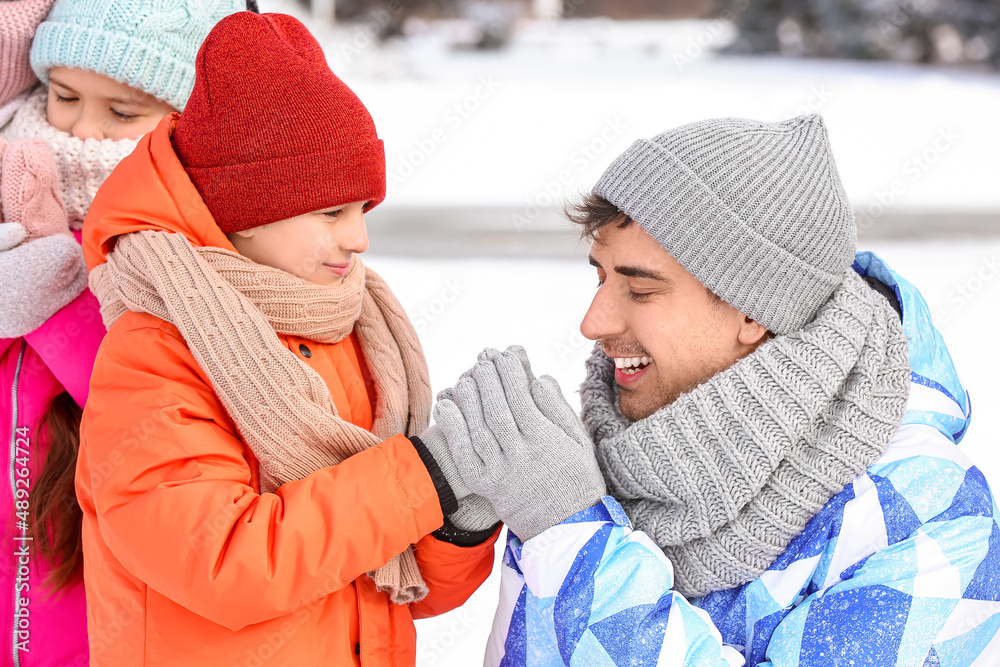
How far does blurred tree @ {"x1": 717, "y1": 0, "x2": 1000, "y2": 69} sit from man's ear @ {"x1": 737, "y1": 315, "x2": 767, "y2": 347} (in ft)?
33.2

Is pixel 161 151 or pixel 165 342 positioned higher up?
→ pixel 161 151

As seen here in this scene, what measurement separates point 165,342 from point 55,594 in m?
0.66

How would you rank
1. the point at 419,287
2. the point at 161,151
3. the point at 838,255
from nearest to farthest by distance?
the point at 161,151, the point at 838,255, the point at 419,287

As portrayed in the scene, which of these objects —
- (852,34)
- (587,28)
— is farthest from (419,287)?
(852,34)

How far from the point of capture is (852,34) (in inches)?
426

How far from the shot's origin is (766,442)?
147cm

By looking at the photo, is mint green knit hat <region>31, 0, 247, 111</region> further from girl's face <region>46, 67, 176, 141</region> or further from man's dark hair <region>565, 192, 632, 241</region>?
man's dark hair <region>565, 192, 632, 241</region>

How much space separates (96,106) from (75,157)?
0.13 metres

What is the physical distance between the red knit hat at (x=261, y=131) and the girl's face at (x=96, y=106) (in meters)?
0.30

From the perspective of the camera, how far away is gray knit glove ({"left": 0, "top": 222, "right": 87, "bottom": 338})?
1502mm

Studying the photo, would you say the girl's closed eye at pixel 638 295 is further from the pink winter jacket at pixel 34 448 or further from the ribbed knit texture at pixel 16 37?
the ribbed knit texture at pixel 16 37

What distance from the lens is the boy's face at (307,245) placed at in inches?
59.7

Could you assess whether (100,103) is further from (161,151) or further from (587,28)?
(587,28)

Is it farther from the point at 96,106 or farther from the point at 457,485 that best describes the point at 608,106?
the point at 457,485
